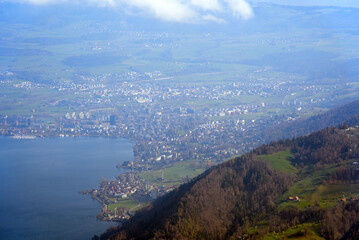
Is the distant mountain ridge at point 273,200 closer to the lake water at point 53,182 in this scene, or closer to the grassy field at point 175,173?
the lake water at point 53,182

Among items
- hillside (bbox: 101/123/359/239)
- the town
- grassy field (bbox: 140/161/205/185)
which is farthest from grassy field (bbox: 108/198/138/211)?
hillside (bbox: 101/123/359/239)

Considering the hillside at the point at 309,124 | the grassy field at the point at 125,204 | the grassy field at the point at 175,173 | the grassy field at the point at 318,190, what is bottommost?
the grassy field at the point at 125,204

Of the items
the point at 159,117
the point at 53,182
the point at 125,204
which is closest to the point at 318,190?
the point at 125,204

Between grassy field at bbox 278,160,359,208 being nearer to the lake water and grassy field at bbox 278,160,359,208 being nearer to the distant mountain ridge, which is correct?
the distant mountain ridge

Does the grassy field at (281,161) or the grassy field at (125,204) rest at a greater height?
the grassy field at (281,161)

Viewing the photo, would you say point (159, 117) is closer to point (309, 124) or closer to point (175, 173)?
point (309, 124)

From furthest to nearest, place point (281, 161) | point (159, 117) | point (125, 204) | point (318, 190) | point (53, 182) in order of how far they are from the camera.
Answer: point (159, 117)
point (53, 182)
point (125, 204)
point (281, 161)
point (318, 190)

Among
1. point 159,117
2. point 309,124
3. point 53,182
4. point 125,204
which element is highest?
point 159,117

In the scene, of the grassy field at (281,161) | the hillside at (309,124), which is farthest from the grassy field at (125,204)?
the hillside at (309,124)
